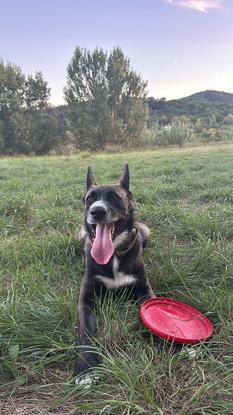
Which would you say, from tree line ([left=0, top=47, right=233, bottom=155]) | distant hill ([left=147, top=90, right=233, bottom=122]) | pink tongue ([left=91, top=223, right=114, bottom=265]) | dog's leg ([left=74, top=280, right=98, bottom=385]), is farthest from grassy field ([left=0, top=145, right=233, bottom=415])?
distant hill ([left=147, top=90, right=233, bottom=122])

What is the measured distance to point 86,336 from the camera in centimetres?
187

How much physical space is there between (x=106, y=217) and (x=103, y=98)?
24.3 meters

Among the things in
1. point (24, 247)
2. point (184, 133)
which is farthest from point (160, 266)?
point (184, 133)

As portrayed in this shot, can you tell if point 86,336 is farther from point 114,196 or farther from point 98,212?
point 114,196

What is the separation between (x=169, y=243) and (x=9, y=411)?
217cm

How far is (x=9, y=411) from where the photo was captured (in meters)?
1.48

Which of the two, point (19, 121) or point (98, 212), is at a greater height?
point (19, 121)

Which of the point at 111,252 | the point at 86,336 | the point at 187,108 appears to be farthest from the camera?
the point at 187,108

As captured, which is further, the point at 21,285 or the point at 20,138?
the point at 20,138

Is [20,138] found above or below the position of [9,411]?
above

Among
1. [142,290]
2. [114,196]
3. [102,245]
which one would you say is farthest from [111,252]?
[114,196]

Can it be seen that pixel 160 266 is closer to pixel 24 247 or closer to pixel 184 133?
pixel 24 247

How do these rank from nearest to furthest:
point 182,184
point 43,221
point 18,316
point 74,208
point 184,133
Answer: point 18,316, point 43,221, point 74,208, point 182,184, point 184,133

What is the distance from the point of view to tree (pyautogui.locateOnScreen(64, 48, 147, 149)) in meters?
25.0
